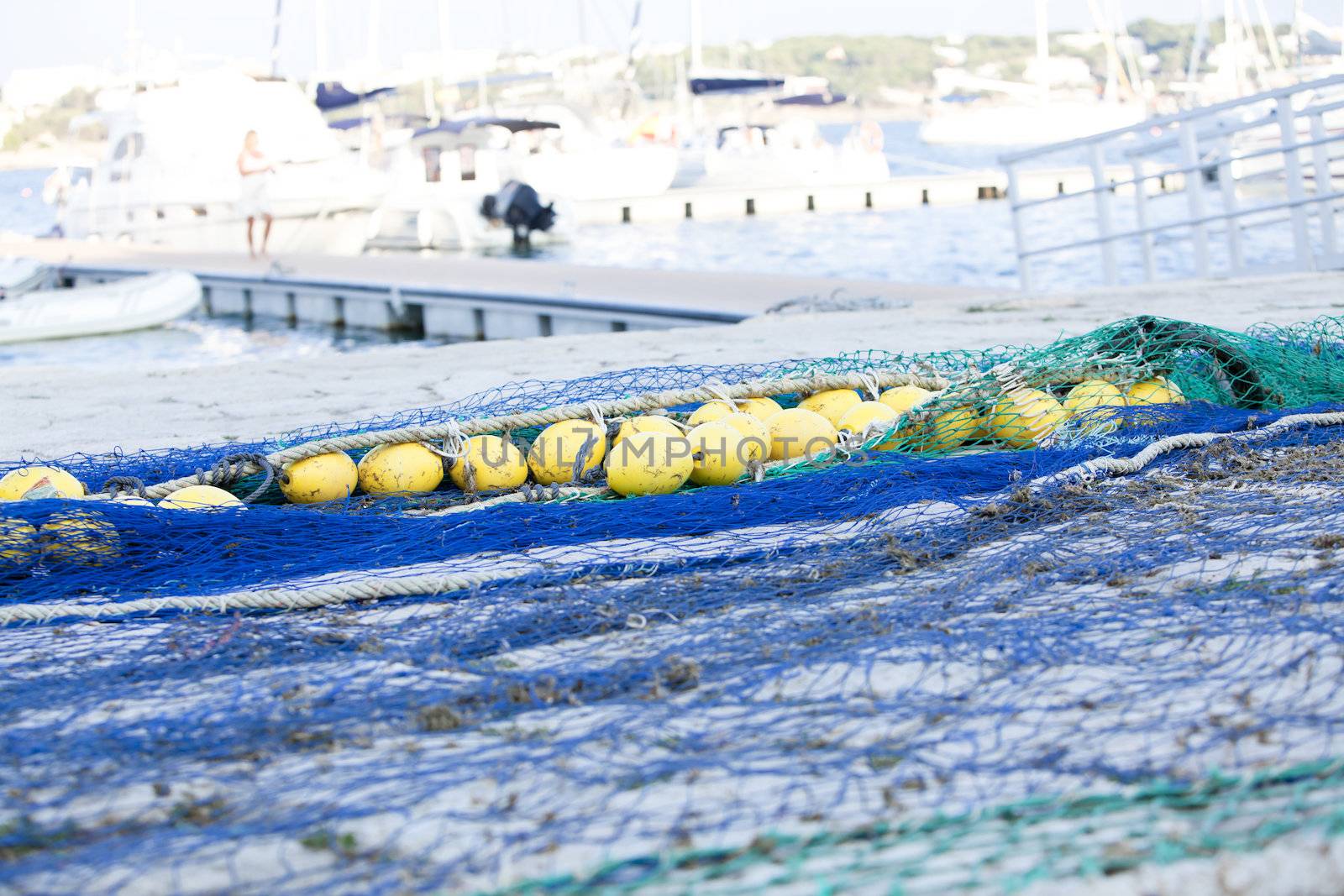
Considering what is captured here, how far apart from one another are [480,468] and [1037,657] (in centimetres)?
200

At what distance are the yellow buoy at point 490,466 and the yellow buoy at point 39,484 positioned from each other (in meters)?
1.06

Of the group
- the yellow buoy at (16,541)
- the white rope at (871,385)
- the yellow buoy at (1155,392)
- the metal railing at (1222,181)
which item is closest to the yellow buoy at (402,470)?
the yellow buoy at (16,541)

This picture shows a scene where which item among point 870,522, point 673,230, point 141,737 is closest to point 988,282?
point 673,230

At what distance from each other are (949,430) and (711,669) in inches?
73.3

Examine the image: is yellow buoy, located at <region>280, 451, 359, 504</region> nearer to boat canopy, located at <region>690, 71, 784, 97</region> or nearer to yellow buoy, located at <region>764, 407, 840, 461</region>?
yellow buoy, located at <region>764, 407, 840, 461</region>

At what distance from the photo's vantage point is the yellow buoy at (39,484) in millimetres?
3416

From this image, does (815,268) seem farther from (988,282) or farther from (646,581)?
(646,581)

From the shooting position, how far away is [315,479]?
11.9 ft

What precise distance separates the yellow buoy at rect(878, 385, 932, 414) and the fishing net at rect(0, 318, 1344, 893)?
0.24m

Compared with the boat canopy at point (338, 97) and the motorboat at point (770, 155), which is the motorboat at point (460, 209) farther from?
the motorboat at point (770, 155)

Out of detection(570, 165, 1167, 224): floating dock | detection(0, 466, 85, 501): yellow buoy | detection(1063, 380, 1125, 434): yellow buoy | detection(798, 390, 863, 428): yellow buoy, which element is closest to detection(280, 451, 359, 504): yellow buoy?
detection(0, 466, 85, 501): yellow buoy

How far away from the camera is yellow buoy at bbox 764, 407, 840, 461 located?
3.79 metres

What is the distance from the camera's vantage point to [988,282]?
2036cm

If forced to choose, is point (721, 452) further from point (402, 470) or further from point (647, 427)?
point (402, 470)
